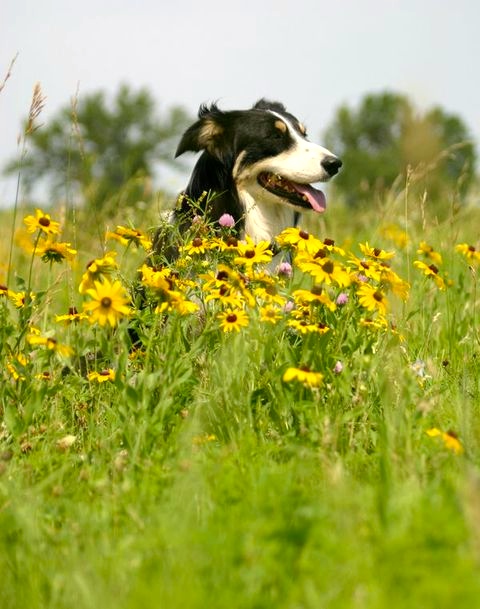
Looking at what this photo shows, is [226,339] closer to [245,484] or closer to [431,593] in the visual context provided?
[245,484]

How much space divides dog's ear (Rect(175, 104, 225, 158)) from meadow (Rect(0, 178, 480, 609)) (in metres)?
1.51

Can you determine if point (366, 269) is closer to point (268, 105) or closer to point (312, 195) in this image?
point (312, 195)

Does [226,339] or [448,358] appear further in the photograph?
[448,358]

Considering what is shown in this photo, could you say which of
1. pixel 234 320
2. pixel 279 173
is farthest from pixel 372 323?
pixel 279 173

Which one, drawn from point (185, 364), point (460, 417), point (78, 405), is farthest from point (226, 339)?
point (460, 417)

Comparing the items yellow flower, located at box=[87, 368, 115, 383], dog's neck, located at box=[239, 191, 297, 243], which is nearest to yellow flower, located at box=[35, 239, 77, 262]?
yellow flower, located at box=[87, 368, 115, 383]

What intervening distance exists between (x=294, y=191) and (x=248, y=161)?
32 cm

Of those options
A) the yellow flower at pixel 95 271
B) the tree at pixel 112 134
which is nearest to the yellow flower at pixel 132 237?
the yellow flower at pixel 95 271

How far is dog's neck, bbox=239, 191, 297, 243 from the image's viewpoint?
5148 mm

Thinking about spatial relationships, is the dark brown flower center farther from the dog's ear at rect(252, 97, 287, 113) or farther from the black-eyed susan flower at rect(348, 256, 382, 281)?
the dog's ear at rect(252, 97, 287, 113)

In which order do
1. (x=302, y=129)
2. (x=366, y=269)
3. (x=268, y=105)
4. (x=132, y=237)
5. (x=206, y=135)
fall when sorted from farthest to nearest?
(x=268, y=105) < (x=302, y=129) < (x=206, y=135) < (x=132, y=237) < (x=366, y=269)

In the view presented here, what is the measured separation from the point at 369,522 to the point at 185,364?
1.14 meters

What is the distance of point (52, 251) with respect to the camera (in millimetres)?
3033

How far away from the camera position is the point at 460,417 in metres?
2.69
